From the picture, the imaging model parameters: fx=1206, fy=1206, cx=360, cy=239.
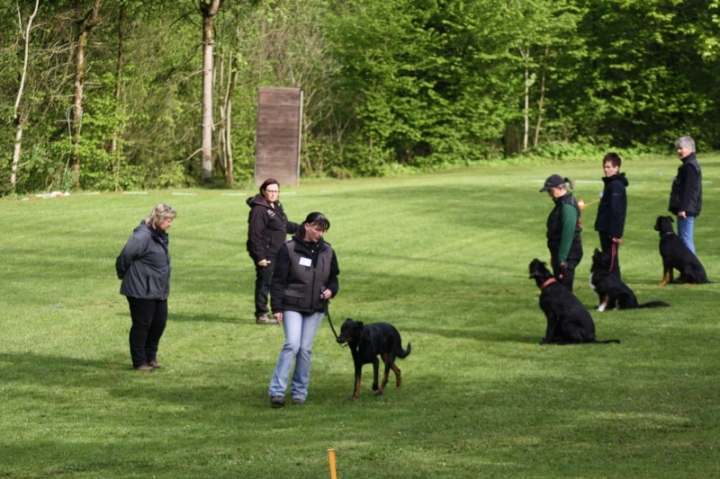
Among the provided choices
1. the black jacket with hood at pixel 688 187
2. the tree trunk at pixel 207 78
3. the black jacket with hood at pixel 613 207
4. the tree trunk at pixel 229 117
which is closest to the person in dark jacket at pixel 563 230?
the black jacket with hood at pixel 613 207

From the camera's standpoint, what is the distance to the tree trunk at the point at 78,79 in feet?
137

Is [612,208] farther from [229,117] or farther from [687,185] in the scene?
[229,117]

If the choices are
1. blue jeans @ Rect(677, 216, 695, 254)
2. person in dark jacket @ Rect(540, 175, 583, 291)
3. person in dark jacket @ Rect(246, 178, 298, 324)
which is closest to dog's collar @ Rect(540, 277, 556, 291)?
person in dark jacket @ Rect(540, 175, 583, 291)

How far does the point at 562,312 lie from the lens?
14703mm

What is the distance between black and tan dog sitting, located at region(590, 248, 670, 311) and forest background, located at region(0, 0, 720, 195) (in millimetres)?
26119

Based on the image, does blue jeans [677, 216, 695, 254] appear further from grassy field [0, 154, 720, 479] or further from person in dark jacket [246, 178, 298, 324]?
person in dark jacket [246, 178, 298, 324]

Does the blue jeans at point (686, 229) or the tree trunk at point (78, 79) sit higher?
the tree trunk at point (78, 79)

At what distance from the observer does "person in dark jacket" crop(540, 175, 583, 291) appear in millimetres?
15156

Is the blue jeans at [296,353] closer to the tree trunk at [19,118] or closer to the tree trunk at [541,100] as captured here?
the tree trunk at [19,118]

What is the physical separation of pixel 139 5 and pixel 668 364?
3405 centimetres

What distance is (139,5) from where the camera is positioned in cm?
4388

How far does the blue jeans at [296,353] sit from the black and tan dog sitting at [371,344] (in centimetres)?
46

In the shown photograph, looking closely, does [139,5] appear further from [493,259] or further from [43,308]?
[43,308]

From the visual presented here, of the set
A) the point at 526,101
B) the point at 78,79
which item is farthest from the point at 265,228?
the point at 526,101
